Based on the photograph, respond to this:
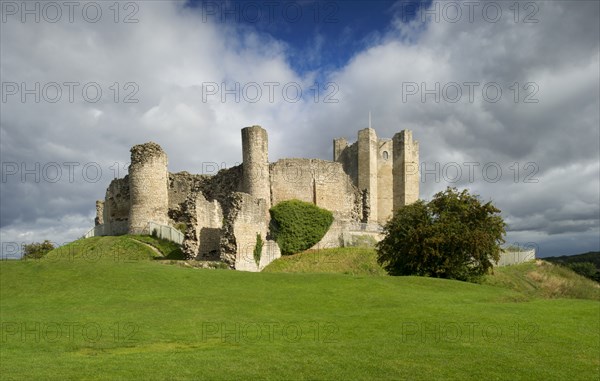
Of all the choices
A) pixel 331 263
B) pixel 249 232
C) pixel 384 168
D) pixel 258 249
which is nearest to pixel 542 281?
pixel 331 263

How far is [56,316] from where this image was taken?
15.4 metres

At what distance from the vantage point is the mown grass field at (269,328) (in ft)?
32.1

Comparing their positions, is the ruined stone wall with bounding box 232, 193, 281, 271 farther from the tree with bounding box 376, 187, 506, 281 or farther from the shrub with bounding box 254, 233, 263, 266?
Answer: the tree with bounding box 376, 187, 506, 281

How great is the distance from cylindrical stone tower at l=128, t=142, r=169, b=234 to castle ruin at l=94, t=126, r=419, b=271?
9 centimetres

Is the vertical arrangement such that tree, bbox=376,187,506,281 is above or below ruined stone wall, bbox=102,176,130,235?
below

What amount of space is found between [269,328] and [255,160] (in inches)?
1128

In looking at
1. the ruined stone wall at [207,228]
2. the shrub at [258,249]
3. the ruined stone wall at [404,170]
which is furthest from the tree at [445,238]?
the ruined stone wall at [404,170]

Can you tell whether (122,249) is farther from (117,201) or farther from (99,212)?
(99,212)

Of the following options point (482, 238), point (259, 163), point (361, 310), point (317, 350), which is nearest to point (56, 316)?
point (317, 350)

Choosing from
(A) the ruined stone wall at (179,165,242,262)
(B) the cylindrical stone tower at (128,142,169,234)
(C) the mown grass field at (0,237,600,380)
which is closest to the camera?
(C) the mown grass field at (0,237,600,380)

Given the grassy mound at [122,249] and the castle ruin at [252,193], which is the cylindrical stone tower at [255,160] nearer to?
the castle ruin at [252,193]

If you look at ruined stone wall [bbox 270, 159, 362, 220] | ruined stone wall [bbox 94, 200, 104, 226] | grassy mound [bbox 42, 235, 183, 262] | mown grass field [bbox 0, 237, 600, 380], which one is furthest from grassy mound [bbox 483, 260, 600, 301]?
ruined stone wall [bbox 94, 200, 104, 226]

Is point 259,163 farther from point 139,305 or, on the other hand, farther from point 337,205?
point 139,305

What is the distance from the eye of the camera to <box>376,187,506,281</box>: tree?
28828 mm
